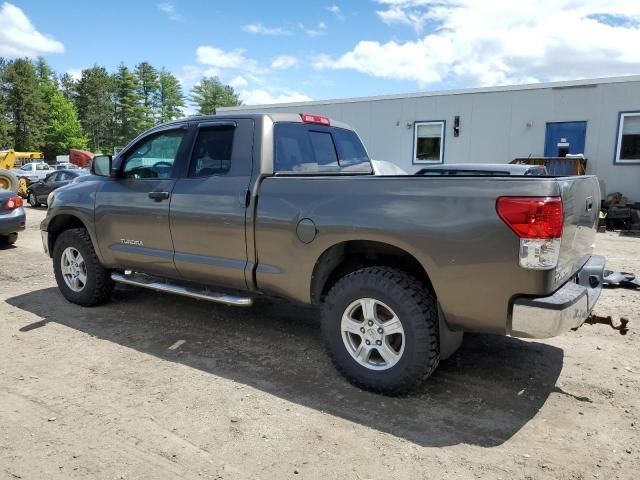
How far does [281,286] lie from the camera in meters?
3.81

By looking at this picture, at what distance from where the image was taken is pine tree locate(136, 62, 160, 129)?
7494 centimetres

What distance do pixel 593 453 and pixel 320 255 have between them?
204cm

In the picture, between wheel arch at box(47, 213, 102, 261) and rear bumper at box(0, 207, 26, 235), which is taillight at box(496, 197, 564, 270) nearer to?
wheel arch at box(47, 213, 102, 261)

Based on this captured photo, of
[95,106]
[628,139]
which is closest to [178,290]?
[628,139]

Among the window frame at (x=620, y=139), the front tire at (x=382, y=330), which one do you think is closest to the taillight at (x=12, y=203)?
the front tire at (x=382, y=330)

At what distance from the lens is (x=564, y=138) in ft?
46.2

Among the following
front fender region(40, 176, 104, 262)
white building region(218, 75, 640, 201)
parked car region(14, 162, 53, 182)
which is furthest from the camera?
parked car region(14, 162, 53, 182)

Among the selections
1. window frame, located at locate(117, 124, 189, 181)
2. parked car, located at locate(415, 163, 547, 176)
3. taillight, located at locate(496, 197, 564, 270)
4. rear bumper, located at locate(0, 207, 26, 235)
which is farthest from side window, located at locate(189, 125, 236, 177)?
rear bumper, located at locate(0, 207, 26, 235)

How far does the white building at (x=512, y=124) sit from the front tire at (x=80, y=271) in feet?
41.6

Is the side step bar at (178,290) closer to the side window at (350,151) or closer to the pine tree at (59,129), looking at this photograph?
the side window at (350,151)

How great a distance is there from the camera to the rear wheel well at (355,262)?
11.2ft

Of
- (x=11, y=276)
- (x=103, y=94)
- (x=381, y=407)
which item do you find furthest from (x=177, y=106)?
(x=381, y=407)

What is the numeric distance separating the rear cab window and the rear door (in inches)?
12.2

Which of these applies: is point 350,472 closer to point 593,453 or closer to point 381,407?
point 381,407
